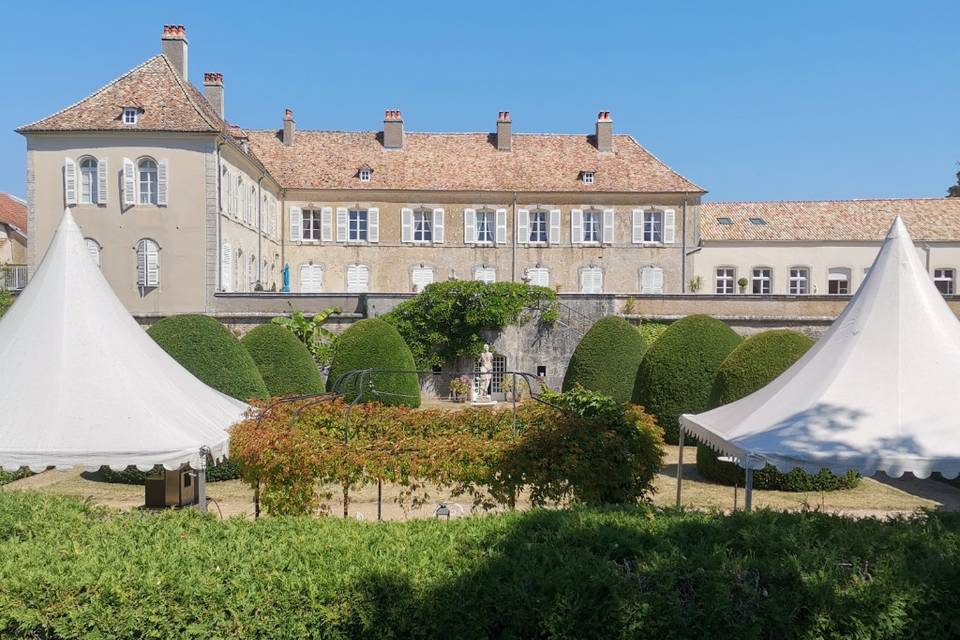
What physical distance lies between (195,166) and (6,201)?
15.9 meters

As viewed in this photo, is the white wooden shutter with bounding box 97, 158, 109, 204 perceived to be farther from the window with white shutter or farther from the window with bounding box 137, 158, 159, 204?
the window with white shutter

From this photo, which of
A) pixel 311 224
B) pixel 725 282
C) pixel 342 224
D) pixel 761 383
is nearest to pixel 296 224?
pixel 311 224

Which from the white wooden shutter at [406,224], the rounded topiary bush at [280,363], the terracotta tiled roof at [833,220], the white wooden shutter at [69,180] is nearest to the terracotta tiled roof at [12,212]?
the white wooden shutter at [69,180]

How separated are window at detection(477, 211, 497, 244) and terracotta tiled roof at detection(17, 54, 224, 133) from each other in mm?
9604

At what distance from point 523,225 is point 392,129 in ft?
20.4

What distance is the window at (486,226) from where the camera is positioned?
30.6 meters

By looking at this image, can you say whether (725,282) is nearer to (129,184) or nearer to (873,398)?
(129,184)

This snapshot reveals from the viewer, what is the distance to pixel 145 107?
23938 millimetres

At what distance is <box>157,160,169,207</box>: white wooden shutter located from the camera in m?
23.6

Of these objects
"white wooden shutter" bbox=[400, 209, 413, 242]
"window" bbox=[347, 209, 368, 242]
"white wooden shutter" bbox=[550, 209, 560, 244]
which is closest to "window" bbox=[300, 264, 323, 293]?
"window" bbox=[347, 209, 368, 242]

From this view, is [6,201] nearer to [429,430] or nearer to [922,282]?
[429,430]

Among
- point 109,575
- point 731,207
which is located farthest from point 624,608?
point 731,207

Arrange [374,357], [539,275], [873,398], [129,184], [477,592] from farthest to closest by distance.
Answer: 1. [539,275]
2. [129,184]
3. [374,357]
4. [873,398]
5. [477,592]

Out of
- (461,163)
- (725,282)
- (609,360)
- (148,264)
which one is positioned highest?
(461,163)
